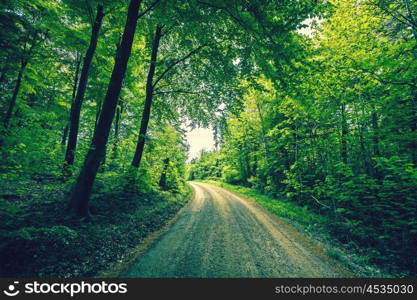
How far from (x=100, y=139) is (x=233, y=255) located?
550cm

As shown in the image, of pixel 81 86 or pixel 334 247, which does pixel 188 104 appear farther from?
pixel 334 247

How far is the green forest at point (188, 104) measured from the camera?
4.51 metres

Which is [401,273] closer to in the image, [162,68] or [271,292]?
[271,292]

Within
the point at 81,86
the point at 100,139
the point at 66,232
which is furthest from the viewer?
the point at 81,86

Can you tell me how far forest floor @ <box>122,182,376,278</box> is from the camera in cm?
375

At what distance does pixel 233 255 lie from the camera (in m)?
4.61

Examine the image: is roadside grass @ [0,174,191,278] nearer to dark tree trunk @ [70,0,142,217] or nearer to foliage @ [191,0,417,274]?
dark tree trunk @ [70,0,142,217]

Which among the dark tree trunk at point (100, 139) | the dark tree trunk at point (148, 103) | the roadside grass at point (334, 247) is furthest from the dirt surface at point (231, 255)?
the dark tree trunk at point (148, 103)

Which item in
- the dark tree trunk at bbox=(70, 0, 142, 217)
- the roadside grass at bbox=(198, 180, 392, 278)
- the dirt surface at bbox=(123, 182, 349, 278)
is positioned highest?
the dark tree trunk at bbox=(70, 0, 142, 217)

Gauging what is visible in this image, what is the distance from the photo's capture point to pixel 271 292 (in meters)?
3.38

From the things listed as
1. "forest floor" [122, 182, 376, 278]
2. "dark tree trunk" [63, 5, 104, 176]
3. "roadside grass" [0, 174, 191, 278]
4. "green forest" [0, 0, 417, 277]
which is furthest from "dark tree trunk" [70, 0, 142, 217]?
"dark tree trunk" [63, 5, 104, 176]

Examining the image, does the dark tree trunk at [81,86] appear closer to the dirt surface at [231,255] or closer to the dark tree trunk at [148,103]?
the dark tree trunk at [148,103]

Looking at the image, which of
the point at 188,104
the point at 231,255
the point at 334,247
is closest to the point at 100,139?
the point at 231,255

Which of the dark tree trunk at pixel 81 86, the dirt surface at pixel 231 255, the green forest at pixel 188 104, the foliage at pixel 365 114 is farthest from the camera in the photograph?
the dark tree trunk at pixel 81 86
